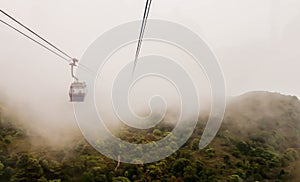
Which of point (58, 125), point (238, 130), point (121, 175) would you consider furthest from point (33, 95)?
point (238, 130)

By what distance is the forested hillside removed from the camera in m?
46.4

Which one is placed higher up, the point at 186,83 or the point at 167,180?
the point at 186,83

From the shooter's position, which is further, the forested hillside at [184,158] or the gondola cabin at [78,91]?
the forested hillside at [184,158]

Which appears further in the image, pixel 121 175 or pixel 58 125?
pixel 58 125

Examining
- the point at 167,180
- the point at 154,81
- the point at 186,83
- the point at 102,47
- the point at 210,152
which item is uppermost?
the point at 154,81

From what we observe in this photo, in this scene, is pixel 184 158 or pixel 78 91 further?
pixel 184 158

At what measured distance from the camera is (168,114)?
6644cm

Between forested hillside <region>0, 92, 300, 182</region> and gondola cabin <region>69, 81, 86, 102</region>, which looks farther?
forested hillside <region>0, 92, 300, 182</region>

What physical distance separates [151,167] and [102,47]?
39060 mm

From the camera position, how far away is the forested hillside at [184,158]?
46.4m

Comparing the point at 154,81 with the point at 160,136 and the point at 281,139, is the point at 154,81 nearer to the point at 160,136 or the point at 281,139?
the point at 160,136

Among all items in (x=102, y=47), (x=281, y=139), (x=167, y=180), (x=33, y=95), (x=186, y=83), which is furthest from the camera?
(x=33, y=95)

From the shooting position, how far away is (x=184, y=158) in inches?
2039

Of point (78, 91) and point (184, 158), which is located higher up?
point (78, 91)
